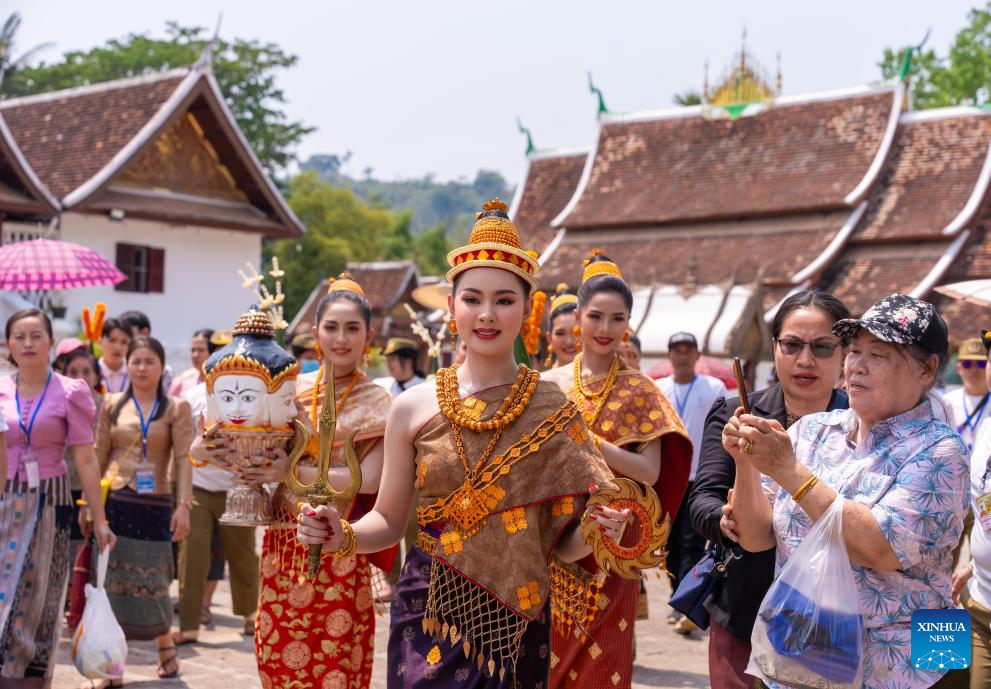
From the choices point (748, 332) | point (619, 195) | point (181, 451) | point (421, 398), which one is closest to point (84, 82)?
point (619, 195)

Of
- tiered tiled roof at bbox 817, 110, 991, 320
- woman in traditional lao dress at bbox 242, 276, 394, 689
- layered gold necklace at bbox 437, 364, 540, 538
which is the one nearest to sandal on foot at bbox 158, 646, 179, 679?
woman in traditional lao dress at bbox 242, 276, 394, 689

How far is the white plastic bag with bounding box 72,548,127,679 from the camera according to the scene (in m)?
6.05

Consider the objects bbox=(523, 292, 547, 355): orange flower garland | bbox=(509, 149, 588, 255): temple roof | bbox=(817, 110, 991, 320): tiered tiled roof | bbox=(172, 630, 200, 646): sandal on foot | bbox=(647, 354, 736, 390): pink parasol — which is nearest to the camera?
bbox=(523, 292, 547, 355): orange flower garland

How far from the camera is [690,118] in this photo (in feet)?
95.3

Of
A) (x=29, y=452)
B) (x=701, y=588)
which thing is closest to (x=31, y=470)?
(x=29, y=452)

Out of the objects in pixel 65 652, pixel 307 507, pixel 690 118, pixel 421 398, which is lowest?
pixel 65 652

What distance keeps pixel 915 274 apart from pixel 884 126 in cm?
378

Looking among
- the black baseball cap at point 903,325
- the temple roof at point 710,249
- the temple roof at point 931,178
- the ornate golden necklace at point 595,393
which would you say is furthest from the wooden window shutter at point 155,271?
the black baseball cap at point 903,325

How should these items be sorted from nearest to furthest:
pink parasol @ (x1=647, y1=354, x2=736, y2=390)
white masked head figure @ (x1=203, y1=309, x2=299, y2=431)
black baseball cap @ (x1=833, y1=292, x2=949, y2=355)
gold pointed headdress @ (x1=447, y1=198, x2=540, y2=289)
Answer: black baseball cap @ (x1=833, y1=292, x2=949, y2=355), gold pointed headdress @ (x1=447, y1=198, x2=540, y2=289), white masked head figure @ (x1=203, y1=309, x2=299, y2=431), pink parasol @ (x1=647, y1=354, x2=736, y2=390)

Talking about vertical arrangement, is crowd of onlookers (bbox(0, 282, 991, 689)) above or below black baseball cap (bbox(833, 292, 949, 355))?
below

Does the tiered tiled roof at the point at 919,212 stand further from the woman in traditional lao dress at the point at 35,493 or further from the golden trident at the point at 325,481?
the golden trident at the point at 325,481

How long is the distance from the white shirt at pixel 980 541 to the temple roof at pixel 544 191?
25363 mm

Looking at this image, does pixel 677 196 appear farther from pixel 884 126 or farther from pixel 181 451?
pixel 181 451

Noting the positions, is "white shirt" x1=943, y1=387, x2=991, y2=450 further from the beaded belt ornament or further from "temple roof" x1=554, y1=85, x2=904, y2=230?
"temple roof" x1=554, y1=85, x2=904, y2=230
